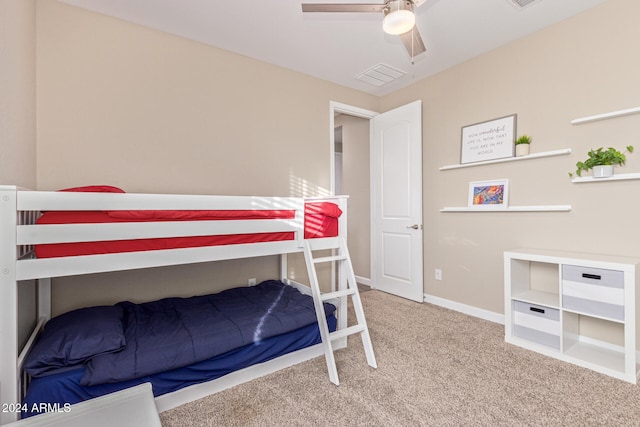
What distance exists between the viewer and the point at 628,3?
2109 millimetres

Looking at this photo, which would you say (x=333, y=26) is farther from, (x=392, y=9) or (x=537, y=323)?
(x=537, y=323)

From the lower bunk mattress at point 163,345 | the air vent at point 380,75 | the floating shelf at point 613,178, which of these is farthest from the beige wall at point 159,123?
the floating shelf at point 613,178

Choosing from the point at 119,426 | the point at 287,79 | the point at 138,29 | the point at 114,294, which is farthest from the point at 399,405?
the point at 138,29

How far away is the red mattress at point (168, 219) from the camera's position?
1.43 m

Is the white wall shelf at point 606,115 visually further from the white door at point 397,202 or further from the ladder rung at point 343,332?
the ladder rung at point 343,332

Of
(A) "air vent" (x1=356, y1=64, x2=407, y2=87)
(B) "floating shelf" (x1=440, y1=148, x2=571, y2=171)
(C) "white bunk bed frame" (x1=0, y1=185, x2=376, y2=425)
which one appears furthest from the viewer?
(A) "air vent" (x1=356, y1=64, x2=407, y2=87)

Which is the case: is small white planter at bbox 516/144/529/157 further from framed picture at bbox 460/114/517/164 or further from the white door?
the white door

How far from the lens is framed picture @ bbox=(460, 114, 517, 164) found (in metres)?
2.73

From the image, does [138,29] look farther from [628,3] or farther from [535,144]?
[628,3]

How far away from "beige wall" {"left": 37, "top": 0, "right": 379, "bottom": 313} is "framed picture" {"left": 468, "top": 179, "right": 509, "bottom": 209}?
5.41 feet

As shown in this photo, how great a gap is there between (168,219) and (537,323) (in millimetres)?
2637

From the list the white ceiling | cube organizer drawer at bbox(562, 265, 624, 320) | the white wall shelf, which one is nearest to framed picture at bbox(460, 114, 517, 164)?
the white wall shelf

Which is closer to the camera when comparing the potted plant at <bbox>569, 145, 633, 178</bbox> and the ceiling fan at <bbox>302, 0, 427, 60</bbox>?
the ceiling fan at <bbox>302, 0, 427, 60</bbox>

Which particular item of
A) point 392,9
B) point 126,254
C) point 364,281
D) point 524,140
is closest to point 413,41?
point 392,9
